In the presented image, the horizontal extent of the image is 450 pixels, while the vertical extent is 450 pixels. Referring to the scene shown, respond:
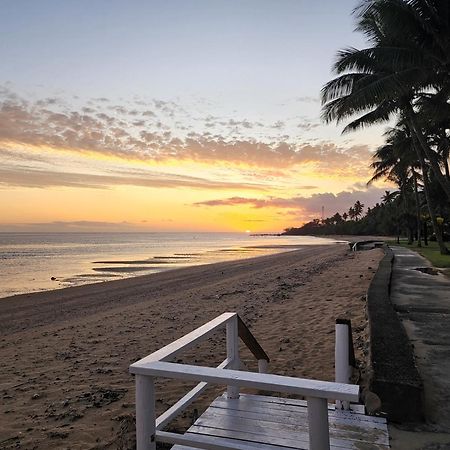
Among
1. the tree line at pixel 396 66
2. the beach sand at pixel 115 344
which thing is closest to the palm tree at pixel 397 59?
the tree line at pixel 396 66

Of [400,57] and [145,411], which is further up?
[400,57]

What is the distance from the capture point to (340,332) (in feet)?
12.8

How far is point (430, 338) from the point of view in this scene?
5.99 metres

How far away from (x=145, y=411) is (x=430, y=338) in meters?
4.87

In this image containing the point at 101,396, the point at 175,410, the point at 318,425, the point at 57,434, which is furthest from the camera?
the point at 101,396

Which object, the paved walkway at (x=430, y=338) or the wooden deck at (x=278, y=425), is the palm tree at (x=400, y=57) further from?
the wooden deck at (x=278, y=425)

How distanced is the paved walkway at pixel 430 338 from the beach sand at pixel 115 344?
32.7 inches

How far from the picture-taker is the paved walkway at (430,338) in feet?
11.0

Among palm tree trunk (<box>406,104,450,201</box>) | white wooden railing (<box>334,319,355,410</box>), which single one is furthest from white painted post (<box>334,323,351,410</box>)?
palm tree trunk (<box>406,104,450,201</box>)

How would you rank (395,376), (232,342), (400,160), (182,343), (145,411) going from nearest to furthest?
(145,411) → (182,343) → (395,376) → (232,342) → (400,160)

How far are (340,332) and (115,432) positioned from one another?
2.32 meters

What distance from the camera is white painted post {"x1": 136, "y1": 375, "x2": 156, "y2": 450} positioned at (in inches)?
95.3

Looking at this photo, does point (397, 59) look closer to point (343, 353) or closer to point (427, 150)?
point (427, 150)

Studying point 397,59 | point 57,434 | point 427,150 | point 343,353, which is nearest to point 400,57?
point 397,59
